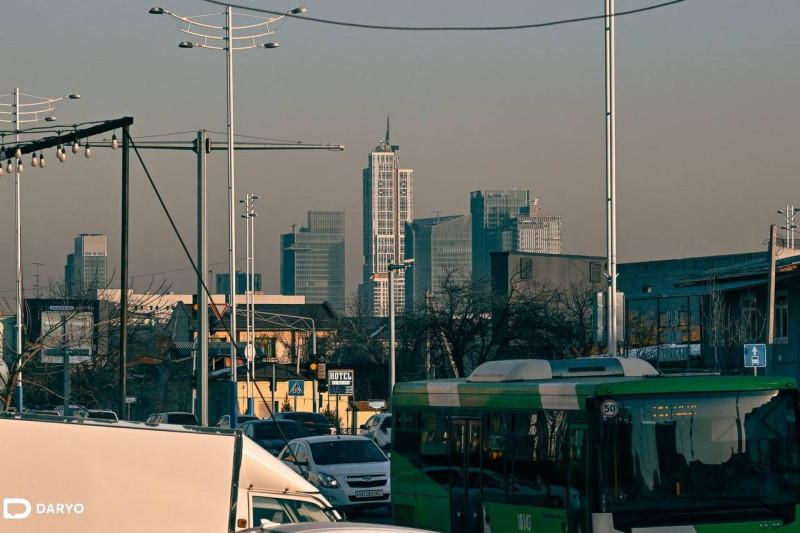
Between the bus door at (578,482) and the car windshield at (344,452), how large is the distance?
1214 centimetres

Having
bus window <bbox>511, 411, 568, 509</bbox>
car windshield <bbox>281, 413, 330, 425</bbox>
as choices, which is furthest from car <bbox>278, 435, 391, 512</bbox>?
car windshield <bbox>281, 413, 330, 425</bbox>

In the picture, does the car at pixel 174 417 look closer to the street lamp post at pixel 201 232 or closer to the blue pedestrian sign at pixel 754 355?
the street lamp post at pixel 201 232

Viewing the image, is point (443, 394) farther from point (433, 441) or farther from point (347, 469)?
point (347, 469)

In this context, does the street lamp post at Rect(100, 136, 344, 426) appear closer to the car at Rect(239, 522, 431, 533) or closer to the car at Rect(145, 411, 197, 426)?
the car at Rect(145, 411, 197, 426)

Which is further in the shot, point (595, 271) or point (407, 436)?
point (595, 271)

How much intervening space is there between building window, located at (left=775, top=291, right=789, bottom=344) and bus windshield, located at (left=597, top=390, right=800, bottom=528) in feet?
122

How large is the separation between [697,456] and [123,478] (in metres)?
5.94

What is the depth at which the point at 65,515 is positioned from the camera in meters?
8.55

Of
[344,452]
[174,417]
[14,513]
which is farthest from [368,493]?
[174,417]

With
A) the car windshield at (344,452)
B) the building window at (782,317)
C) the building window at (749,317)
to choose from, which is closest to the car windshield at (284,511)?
the car windshield at (344,452)

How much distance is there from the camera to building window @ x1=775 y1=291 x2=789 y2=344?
158 feet

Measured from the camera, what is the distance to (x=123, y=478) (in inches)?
346

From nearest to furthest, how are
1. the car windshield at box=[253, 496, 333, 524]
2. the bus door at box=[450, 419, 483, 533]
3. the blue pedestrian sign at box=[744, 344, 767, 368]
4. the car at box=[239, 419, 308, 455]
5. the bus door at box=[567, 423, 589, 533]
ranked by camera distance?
the car windshield at box=[253, 496, 333, 524] < the bus door at box=[567, 423, 589, 533] < the bus door at box=[450, 419, 483, 533] < the blue pedestrian sign at box=[744, 344, 767, 368] < the car at box=[239, 419, 308, 455]

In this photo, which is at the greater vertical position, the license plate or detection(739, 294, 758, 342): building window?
detection(739, 294, 758, 342): building window
